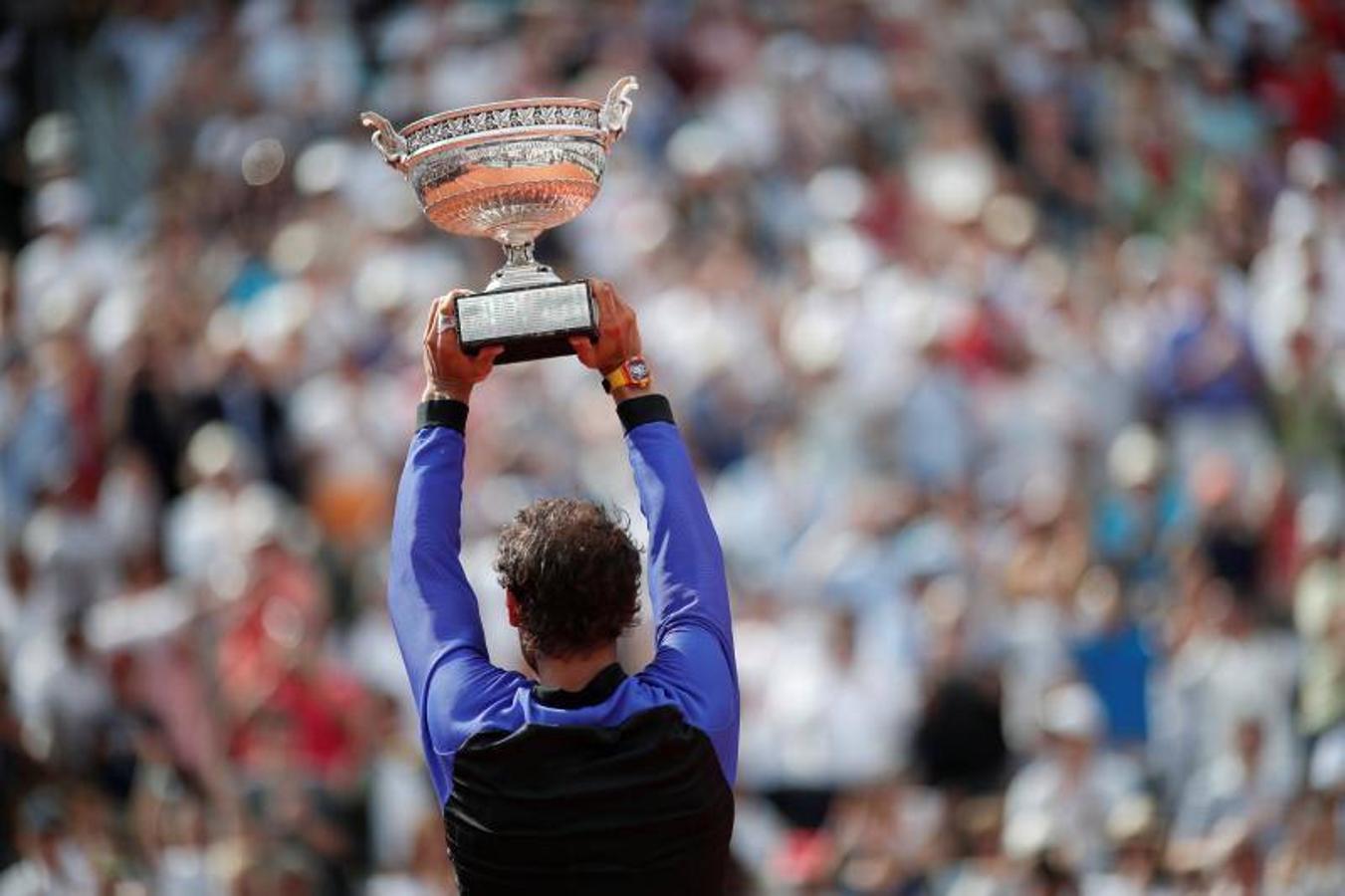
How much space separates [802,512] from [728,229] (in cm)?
254

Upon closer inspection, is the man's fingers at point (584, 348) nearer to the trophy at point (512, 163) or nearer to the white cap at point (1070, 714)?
the trophy at point (512, 163)

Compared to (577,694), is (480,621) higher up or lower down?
higher up

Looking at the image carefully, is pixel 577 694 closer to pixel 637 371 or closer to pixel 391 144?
pixel 637 371

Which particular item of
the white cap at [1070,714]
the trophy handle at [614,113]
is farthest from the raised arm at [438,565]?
the white cap at [1070,714]

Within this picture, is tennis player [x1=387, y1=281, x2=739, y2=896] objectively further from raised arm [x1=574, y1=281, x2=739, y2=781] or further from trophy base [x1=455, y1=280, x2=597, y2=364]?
trophy base [x1=455, y1=280, x2=597, y2=364]

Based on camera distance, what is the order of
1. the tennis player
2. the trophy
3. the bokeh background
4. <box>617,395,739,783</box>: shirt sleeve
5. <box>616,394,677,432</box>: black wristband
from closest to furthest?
the tennis player, <box>617,395,739,783</box>: shirt sleeve, <box>616,394,677,432</box>: black wristband, the trophy, the bokeh background

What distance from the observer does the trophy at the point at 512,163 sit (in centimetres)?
395

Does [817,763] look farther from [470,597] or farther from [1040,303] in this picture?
[470,597]

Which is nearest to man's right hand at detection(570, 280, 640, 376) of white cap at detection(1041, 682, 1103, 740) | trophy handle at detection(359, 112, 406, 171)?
trophy handle at detection(359, 112, 406, 171)

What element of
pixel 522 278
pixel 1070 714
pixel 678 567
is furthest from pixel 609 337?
pixel 1070 714

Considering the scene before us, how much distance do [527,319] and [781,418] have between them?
26.4 feet

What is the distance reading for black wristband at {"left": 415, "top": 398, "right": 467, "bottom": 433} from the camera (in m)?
3.64

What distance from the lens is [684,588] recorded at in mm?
3490

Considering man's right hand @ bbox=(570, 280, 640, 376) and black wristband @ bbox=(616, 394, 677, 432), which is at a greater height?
man's right hand @ bbox=(570, 280, 640, 376)
